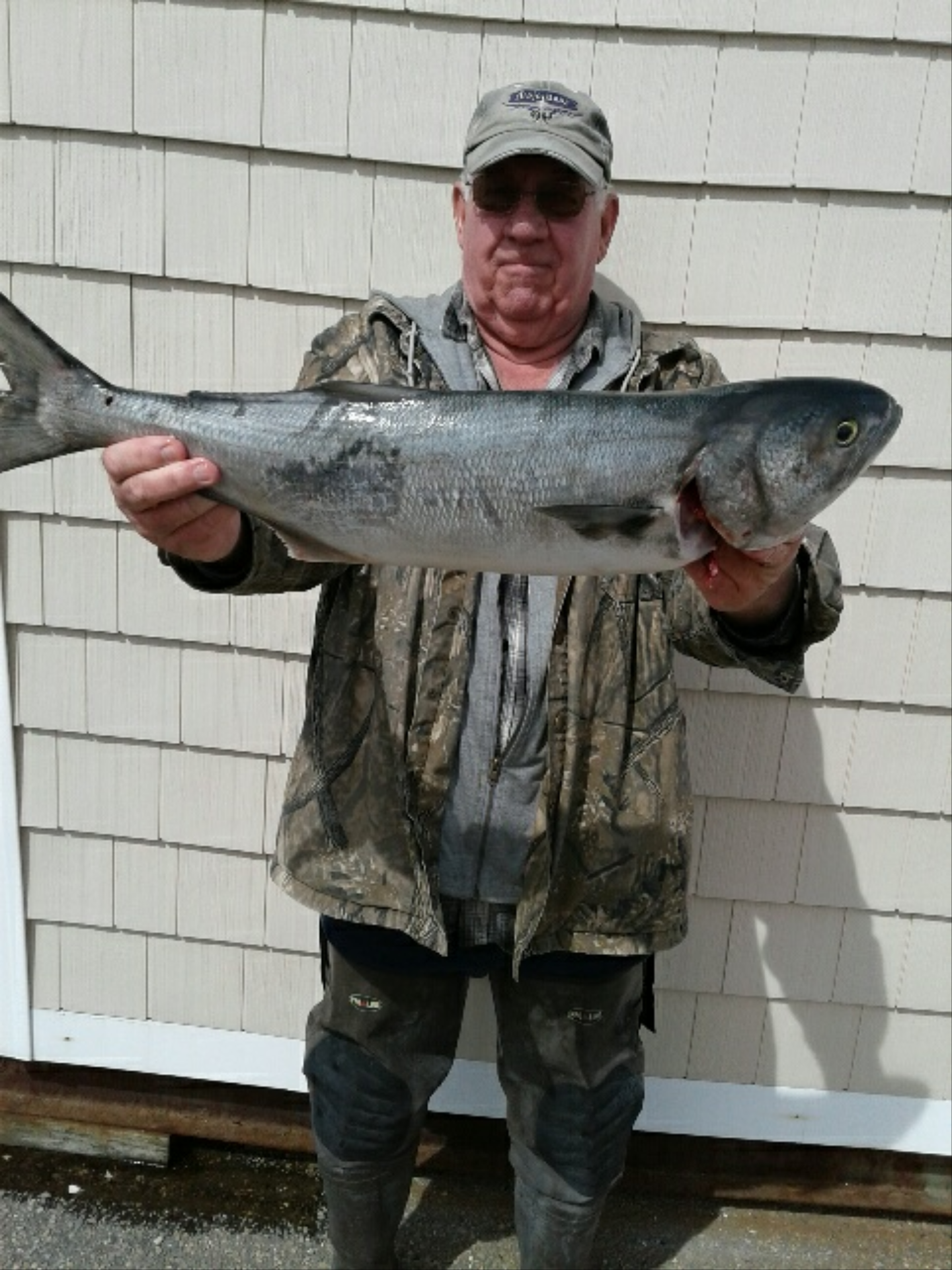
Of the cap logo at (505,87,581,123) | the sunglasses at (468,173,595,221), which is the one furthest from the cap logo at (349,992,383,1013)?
the cap logo at (505,87,581,123)

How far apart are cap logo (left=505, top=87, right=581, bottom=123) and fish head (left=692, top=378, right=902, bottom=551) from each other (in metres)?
0.77

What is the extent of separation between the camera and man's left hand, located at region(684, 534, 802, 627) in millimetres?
1957

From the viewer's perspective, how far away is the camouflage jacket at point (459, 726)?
7.58ft

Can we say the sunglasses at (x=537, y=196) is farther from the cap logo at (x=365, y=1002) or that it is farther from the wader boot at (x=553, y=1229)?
the wader boot at (x=553, y=1229)

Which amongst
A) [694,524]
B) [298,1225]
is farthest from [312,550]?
[298,1225]

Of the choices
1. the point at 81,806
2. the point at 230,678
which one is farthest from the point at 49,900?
the point at 230,678

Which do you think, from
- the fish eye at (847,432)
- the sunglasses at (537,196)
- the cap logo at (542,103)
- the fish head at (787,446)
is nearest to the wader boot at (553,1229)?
the fish head at (787,446)

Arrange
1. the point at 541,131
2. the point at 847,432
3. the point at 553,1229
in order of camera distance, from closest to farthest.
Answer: the point at 847,432, the point at 541,131, the point at 553,1229

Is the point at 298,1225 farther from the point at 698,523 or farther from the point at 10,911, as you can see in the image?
the point at 698,523

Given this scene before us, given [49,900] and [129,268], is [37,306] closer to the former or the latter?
[129,268]

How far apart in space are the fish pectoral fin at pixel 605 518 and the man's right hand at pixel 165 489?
0.59 m

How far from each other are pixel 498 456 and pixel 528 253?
0.60 metres

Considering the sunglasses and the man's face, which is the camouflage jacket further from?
the sunglasses

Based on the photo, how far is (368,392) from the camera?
193 centimetres
